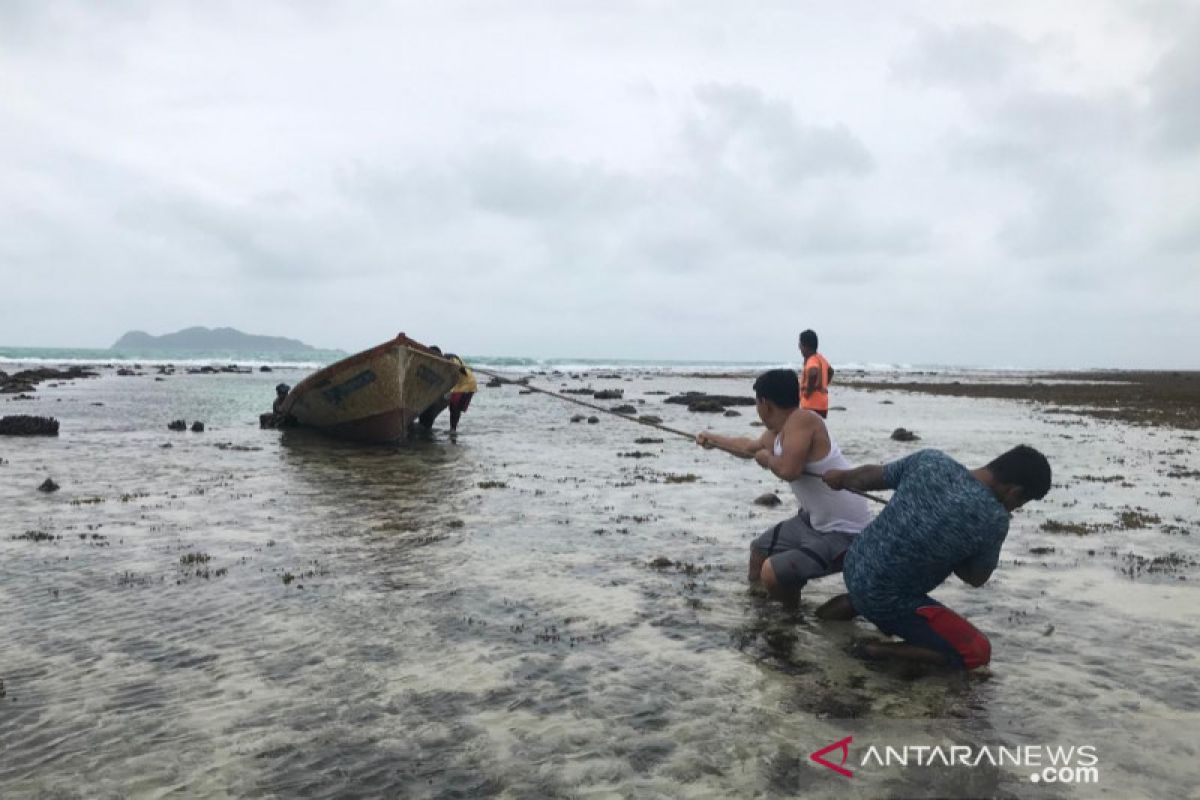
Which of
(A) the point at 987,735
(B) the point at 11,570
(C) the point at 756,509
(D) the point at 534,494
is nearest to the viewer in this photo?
(A) the point at 987,735

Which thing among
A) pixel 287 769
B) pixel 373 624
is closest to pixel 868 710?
pixel 287 769

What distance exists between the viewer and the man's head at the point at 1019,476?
539 cm

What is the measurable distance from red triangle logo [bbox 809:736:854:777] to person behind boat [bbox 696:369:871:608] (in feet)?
8.02

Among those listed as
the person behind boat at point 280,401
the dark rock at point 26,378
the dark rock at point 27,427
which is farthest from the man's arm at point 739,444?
the dark rock at point 26,378

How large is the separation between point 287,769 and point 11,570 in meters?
5.70

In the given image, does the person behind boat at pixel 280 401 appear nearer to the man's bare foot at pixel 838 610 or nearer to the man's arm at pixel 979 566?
the man's bare foot at pixel 838 610

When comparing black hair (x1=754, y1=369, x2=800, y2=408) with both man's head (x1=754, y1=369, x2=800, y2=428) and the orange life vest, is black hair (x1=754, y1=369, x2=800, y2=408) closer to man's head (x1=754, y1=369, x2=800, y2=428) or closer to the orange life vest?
man's head (x1=754, y1=369, x2=800, y2=428)

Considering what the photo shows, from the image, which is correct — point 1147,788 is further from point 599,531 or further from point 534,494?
point 534,494

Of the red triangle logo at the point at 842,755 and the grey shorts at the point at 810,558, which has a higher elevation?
the grey shorts at the point at 810,558

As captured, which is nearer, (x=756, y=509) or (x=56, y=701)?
(x=56, y=701)

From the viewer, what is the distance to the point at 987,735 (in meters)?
4.81

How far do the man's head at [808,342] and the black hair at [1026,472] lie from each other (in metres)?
7.33

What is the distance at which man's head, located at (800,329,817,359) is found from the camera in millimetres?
12812

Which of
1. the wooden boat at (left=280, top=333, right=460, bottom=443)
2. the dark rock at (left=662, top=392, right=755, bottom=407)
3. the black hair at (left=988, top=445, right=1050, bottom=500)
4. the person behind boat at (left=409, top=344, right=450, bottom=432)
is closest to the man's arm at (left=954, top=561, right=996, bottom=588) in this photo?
the black hair at (left=988, top=445, right=1050, bottom=500)
